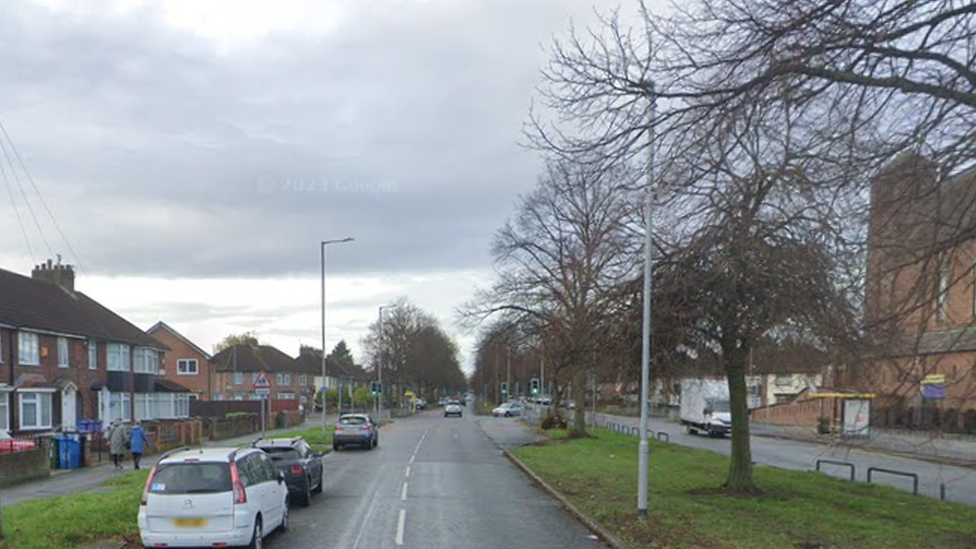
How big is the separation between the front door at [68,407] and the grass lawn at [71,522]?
84.8 ft

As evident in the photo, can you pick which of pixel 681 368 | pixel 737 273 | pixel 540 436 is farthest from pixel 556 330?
pixel 737 273

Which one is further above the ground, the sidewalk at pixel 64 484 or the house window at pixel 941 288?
the house window at pixel 941 288

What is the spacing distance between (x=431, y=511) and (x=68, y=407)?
30.7 meters

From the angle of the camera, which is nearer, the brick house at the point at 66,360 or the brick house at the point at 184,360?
the brick house at the point at 66,360

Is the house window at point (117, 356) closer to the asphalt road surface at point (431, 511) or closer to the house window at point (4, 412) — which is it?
the house window at point (4, 412)

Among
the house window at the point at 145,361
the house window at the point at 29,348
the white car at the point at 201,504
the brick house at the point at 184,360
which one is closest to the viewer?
the white car at the point at 201,504

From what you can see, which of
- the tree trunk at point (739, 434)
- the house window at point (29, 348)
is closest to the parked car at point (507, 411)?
the house window at point (29, 348)

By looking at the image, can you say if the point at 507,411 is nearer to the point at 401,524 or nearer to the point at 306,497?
the point at 306,497

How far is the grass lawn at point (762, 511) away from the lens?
1230 centimetres

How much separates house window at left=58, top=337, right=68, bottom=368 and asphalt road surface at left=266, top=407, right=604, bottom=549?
18.7 metres

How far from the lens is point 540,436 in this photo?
46.4 meters

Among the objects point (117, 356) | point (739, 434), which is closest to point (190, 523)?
point (739, 434)

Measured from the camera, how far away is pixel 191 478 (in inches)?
457

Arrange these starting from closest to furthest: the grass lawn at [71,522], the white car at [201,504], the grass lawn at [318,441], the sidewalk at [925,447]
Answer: the white car at [201,504], the grass lawn at [71,522], the sidewalk at [925,447], the grass lawn at [318,441]
